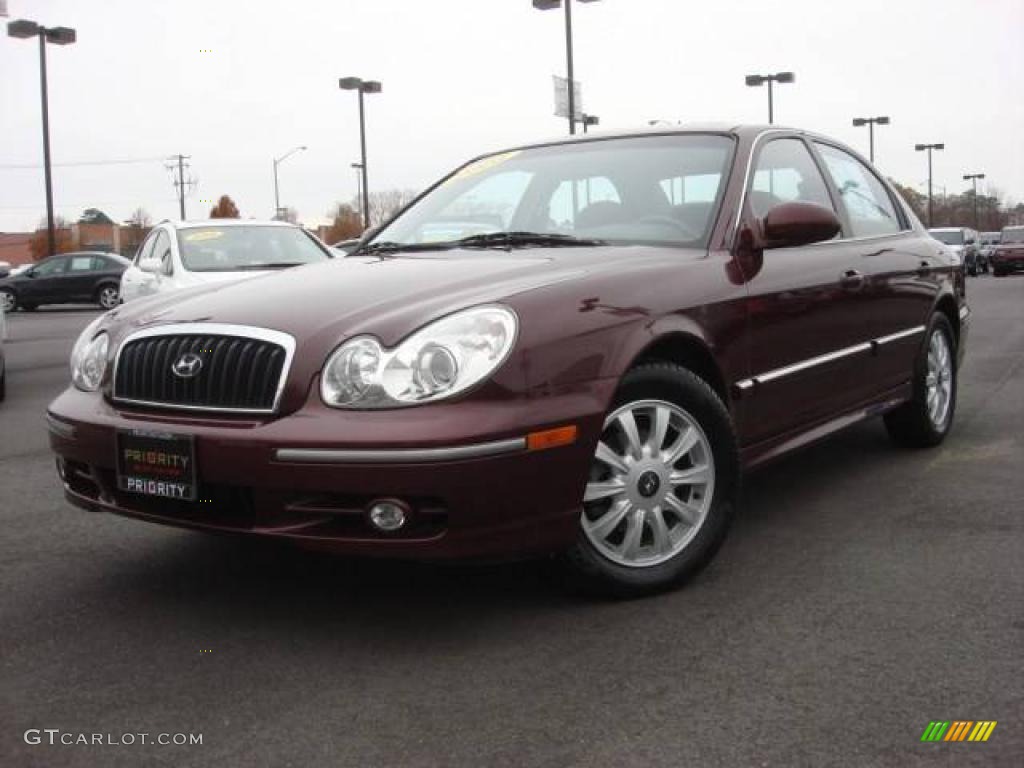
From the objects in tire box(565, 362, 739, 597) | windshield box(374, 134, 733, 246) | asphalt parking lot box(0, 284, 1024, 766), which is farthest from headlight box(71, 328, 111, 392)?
tire box(565, 362, 739, 597)

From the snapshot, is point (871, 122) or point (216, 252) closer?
point (216, 252)

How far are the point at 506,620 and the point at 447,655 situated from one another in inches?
11.7

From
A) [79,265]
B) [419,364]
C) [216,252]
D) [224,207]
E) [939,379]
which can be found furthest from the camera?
[224,207]

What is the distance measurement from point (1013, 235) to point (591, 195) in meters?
35.0

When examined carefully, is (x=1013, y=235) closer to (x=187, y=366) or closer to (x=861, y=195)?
(x=861, y=195)

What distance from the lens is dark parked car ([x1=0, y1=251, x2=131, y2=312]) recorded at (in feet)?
84.5

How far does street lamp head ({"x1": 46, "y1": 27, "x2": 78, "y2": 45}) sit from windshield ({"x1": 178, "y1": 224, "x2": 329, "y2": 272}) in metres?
26.2

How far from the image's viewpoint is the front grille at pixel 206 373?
307cm

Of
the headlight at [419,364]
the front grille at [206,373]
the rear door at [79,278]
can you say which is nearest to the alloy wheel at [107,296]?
the rear door at [79,278]

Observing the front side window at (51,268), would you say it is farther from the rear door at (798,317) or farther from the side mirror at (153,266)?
the rear door at (798,317)

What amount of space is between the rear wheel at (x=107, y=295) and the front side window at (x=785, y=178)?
75.9ft

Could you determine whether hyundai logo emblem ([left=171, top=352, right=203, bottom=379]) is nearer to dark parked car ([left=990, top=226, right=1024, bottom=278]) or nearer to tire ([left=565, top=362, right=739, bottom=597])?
tire ([left=565, top=362, right=739, bottom=597])

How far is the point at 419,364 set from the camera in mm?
2973

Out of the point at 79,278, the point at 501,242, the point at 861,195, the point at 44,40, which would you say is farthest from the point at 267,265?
the point at 44,40
